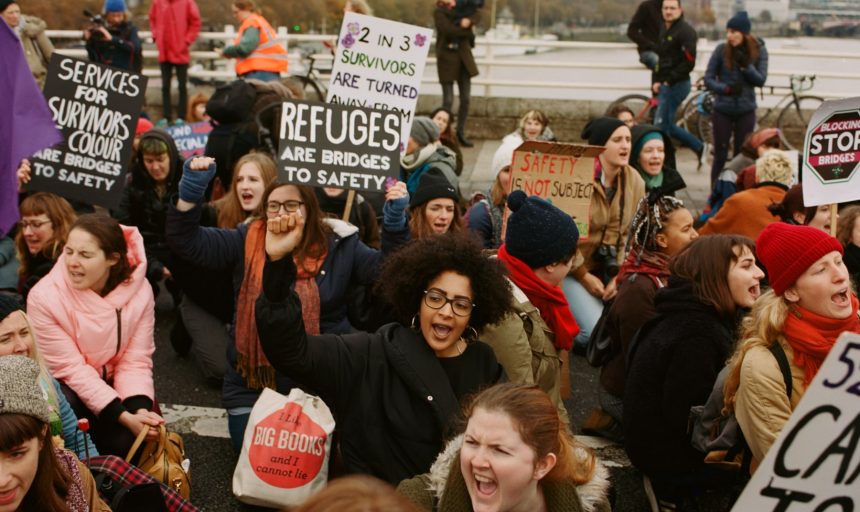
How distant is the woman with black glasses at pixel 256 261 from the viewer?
512 cm

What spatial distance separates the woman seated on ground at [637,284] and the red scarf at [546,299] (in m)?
0.43

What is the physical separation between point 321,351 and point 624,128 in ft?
13.0

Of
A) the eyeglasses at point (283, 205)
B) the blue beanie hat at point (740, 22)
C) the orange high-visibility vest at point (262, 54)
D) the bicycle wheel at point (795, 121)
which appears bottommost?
the bicycle wheel at point (795, 121)

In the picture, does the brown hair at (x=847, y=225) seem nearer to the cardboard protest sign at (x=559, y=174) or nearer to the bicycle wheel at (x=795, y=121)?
the cardboard protest sign at (x=559, y=174)

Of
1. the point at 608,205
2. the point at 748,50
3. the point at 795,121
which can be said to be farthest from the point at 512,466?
the point at 795,121

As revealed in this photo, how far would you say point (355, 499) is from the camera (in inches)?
77.3

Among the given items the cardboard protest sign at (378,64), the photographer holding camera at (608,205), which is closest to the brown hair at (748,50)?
the photographer holding camera at (608,205)

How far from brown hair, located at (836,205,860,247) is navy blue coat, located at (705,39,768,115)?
5.22 meters

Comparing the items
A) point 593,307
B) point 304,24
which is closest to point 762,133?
point 593,307

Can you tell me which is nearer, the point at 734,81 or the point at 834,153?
the point at 834,153

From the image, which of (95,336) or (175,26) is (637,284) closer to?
(95,336)

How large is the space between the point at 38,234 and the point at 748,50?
7.41 metres

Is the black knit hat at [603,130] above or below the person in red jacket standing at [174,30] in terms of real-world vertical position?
below

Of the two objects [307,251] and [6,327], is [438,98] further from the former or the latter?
[6,327]
